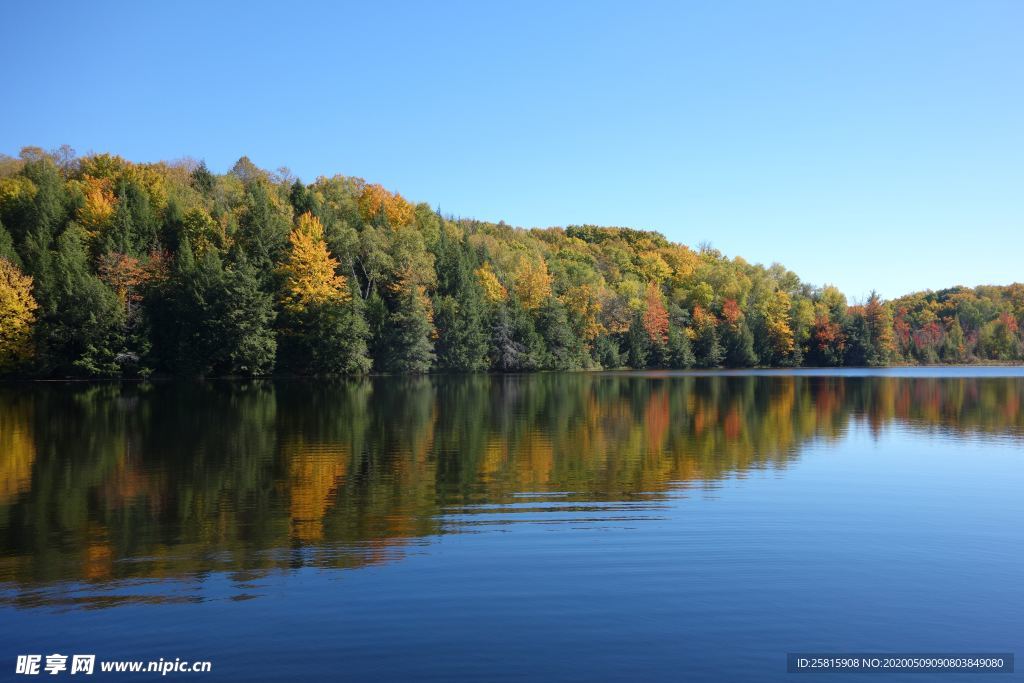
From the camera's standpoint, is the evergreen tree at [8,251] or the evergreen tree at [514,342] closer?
the evergreen tree at [8,251]

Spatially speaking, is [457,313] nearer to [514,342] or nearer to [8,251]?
[514,342]

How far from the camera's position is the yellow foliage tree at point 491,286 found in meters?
87.3

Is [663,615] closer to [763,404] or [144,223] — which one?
[763,404]

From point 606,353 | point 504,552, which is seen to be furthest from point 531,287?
point 504,552

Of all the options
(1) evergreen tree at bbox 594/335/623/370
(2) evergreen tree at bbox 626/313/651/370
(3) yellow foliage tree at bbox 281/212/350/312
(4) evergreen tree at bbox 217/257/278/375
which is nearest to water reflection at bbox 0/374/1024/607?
(4) evergreen tree at bbox 217/257/278/375

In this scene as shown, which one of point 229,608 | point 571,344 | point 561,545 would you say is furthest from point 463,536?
point 571,344

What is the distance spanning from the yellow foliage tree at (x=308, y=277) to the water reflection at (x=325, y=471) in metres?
29.1

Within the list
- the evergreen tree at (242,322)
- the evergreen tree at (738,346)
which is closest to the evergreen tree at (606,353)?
the evergreen tree at (738,346)

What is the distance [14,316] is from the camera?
5856 centimetres

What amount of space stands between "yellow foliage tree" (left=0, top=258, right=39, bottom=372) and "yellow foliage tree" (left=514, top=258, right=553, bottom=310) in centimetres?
4893

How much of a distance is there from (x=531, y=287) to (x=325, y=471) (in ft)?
244

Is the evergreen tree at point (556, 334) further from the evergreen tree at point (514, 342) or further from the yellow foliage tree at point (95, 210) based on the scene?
the yellow foliage tree at point (95, 210)

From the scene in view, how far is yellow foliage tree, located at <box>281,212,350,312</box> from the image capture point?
222 feet

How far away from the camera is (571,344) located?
89625mm
